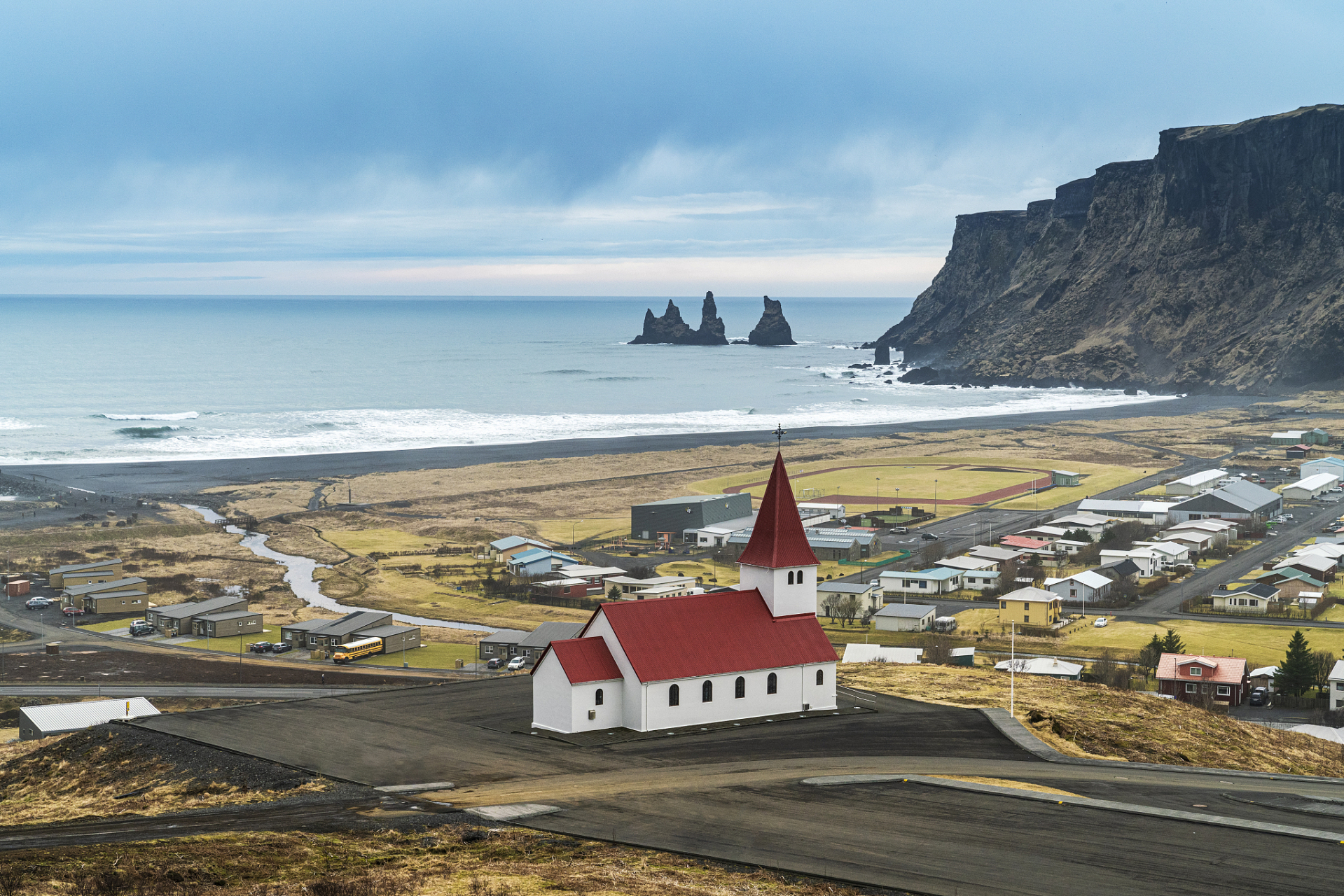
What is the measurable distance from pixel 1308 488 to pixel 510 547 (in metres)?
75.8

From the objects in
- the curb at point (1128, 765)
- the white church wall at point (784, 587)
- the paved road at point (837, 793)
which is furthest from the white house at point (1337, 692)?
the white church wall at point (784, 587)

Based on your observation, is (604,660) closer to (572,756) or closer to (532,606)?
(572,756)

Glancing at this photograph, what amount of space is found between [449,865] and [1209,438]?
157952mm

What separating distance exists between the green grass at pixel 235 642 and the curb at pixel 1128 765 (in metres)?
45.1

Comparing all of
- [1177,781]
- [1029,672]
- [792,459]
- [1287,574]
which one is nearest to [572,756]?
[1177,781]

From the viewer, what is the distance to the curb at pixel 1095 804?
30.7 metres

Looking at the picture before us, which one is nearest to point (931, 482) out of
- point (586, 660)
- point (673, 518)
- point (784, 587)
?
point (673, 518)

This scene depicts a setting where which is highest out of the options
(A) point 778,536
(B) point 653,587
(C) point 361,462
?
(C) point 361,462

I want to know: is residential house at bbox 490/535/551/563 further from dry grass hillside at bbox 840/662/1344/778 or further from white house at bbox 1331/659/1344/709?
white house at bbox 1331/659/1344/709

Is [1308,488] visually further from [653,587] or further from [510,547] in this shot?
[510,547]

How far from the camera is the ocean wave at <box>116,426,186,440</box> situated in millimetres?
178750

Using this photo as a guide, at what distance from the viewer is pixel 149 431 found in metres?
183

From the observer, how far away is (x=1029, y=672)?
62156 mm

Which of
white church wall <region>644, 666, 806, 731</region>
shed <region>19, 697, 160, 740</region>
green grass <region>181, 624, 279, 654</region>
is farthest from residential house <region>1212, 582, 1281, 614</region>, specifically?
shed <region>19, 697, 160, 740</region>
